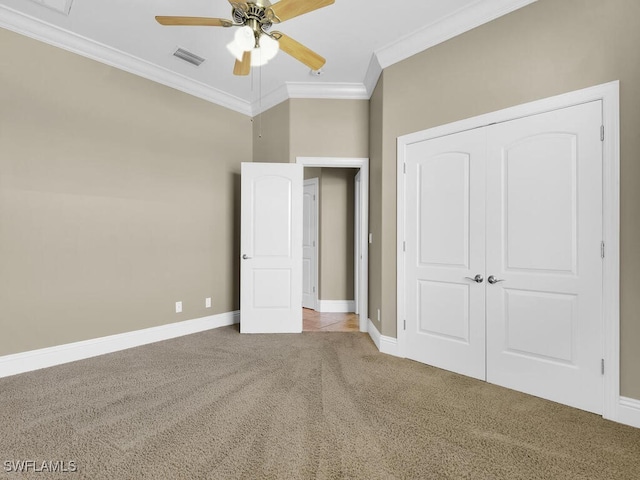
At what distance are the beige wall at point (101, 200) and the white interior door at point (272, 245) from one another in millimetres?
548

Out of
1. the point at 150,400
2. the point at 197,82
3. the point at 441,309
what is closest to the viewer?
the point at 150,400

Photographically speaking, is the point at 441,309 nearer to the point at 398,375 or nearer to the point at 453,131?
the point at 398,375

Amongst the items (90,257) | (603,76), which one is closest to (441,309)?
(603,76)

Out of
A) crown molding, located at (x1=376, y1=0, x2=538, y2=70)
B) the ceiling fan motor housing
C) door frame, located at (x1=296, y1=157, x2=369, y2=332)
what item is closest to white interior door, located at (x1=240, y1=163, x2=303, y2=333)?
door frame, located at (x1=296, y1=157, x2=369, y2=332)

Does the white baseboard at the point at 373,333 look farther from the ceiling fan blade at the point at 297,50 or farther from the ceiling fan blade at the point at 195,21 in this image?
the ceiling fan blade at the point at 195,21

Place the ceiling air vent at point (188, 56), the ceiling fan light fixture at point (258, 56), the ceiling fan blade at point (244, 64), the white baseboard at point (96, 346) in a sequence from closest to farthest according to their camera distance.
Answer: the ceiling fan light fixture at point (258, 56), the ceiling fan blade at point (244, 64), the white baseboard at point (96, 346), the ceiling air vent at point (188, 56)

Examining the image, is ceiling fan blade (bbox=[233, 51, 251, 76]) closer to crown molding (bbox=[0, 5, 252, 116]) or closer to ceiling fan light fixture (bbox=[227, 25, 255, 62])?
ceiling fan light fixture (bbox=[227, 25, 255, 62])

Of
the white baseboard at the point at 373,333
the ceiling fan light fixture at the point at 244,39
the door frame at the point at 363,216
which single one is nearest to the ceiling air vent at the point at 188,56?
the door frame at the point at 363,216

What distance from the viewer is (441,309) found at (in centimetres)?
291

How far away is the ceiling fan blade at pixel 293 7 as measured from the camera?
6.20 feet

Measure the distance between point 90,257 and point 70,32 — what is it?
211 cm

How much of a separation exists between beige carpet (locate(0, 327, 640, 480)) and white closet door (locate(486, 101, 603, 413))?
0.75 ft

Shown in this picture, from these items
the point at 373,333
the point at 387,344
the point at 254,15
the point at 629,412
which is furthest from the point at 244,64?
the point at 629,412

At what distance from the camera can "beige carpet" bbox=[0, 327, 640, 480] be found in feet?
5.26
